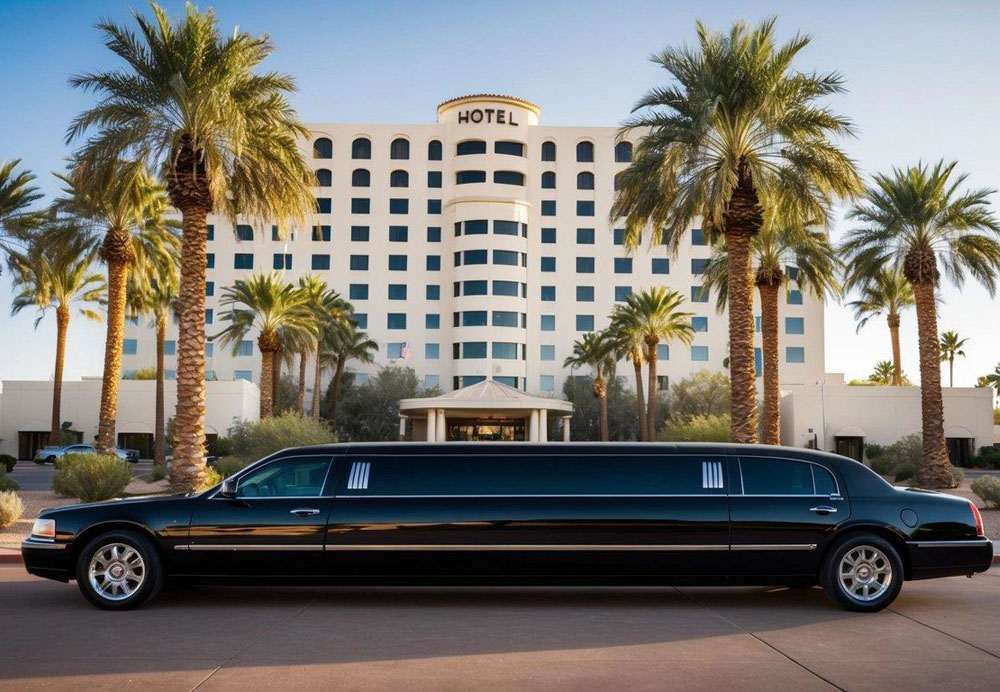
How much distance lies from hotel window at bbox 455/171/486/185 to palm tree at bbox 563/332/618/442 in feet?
50.1

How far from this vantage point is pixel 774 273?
35.7 meters

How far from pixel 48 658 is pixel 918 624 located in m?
7.63

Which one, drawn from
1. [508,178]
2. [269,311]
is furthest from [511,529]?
[508,178]

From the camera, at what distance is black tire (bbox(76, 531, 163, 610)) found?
366 inches

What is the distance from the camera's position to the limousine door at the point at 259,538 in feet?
31.0

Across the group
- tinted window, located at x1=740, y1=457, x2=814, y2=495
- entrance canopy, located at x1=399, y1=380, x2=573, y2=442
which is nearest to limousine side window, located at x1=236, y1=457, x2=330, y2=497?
tinted window, located at x1=740, y1=457, x2=814, y2=495

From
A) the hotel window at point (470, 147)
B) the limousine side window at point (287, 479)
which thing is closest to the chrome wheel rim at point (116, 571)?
the limousine side window at point (287, 479)

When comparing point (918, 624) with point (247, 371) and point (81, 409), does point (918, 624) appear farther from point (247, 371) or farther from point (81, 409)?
point (247, 371)

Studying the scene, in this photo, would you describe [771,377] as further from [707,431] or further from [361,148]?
[361,148]

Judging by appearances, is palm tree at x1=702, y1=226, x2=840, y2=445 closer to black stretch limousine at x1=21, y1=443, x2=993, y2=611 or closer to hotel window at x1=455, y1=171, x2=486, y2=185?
black stretch limousine at x1=21, y1=443, x2=993, y2=611

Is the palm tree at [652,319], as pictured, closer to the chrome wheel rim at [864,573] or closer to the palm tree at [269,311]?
the palm tree at [269,311]

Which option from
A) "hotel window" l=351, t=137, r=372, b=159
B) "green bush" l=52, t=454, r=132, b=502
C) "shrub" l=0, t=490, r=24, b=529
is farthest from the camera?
"hotel window" l=351, t=137, r=372, b=159

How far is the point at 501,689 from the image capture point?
648 cm

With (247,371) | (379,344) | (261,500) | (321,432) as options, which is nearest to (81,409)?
(247,371)
